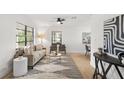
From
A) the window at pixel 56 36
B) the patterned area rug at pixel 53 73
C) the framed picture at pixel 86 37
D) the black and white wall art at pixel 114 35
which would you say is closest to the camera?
the black and white wall art at pixel 114 35

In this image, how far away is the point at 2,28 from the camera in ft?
12.1

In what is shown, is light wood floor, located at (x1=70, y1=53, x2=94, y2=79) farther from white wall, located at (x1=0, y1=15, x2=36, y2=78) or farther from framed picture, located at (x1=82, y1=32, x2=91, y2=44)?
framed picture, located at (x1=82, y1=32, x2=91, y2=44)

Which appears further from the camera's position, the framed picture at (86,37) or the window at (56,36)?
the window at (56,36)

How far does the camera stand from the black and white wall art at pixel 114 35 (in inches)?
111

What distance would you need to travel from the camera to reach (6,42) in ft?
13.0

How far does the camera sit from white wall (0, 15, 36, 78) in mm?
3675

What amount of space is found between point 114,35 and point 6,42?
136 inches

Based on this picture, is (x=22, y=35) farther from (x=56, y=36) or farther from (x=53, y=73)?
(x=56, y=36)

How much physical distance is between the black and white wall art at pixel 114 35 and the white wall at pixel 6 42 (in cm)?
331

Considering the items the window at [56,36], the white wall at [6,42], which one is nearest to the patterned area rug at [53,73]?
the white wall at [6,42]

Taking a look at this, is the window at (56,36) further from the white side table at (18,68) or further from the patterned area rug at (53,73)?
the white side table at (18,68)

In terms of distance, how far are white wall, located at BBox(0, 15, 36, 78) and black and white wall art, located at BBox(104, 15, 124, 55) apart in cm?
331
